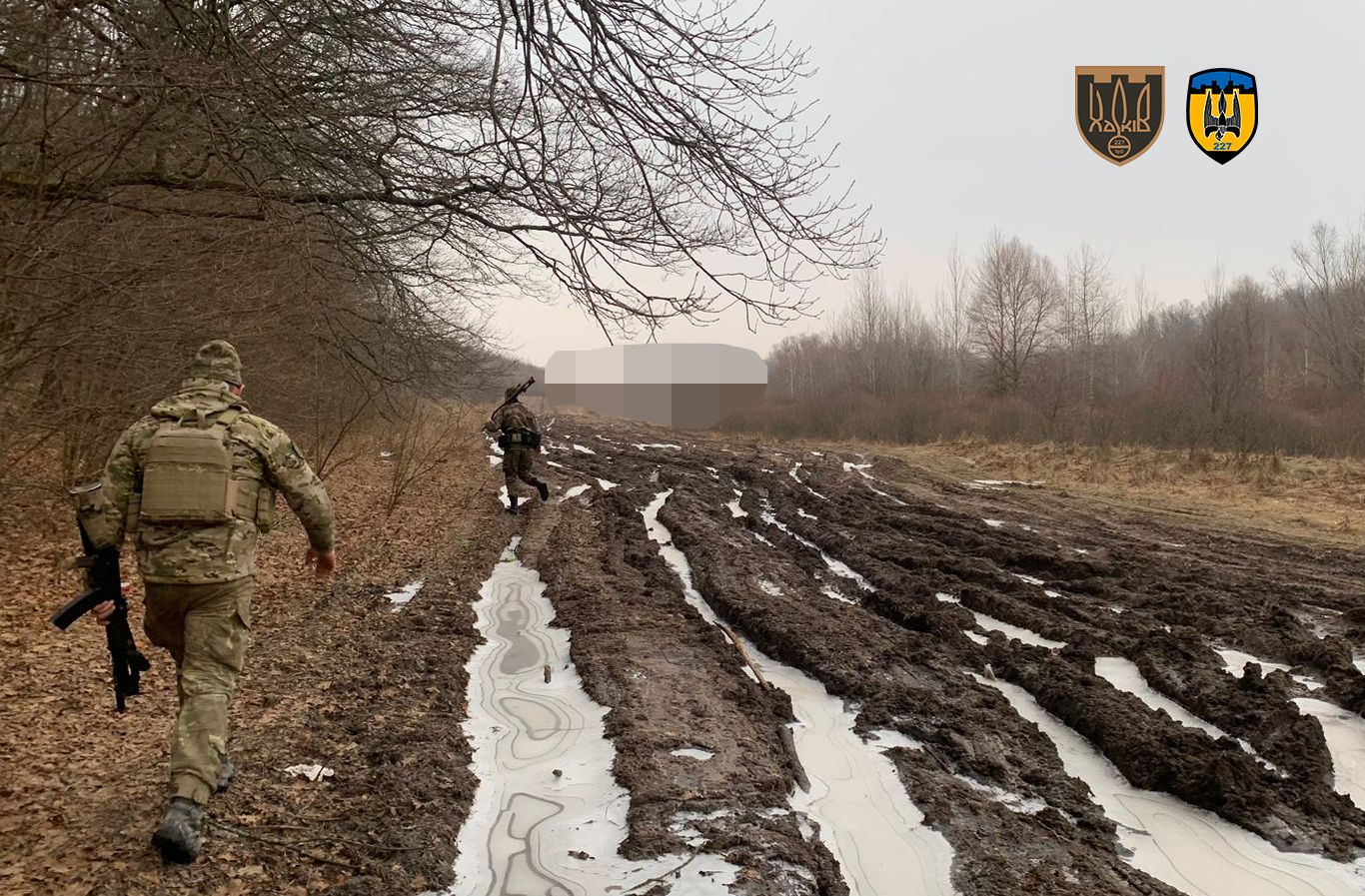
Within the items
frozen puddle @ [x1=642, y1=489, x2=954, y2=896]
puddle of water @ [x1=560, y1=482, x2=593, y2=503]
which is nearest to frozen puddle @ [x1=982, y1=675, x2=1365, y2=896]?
frozen puddle @ [x1=642, y1=489, x2=954, y2=896]

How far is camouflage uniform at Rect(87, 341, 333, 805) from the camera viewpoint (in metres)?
3.66

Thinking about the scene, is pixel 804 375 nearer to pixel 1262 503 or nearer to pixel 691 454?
pixel 691 454

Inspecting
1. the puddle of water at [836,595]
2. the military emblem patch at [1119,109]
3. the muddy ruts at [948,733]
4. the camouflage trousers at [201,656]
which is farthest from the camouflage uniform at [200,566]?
the military emblem patch at [1119,109]

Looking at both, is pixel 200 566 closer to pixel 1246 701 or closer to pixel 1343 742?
pixel 1246 701

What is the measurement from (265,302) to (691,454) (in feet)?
51.0

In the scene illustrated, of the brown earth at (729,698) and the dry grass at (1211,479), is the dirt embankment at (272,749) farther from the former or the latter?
the dry grass at (1211,479)

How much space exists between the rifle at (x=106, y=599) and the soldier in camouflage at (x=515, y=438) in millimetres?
9475

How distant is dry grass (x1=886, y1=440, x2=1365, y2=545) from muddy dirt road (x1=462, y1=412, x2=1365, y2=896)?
3570 millimetres

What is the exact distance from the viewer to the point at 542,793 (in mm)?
4523

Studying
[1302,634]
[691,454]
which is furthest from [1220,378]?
[1302,634]

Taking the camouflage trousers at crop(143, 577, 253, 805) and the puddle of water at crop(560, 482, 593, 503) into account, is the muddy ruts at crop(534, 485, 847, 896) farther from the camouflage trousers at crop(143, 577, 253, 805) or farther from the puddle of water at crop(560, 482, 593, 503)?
the puddle of water at crop(560, 482, 593, 503)

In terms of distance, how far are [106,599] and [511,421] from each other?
9761 millimetres

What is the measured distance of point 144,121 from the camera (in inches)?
232

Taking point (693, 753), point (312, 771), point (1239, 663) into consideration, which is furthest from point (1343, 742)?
point (312, 771)
